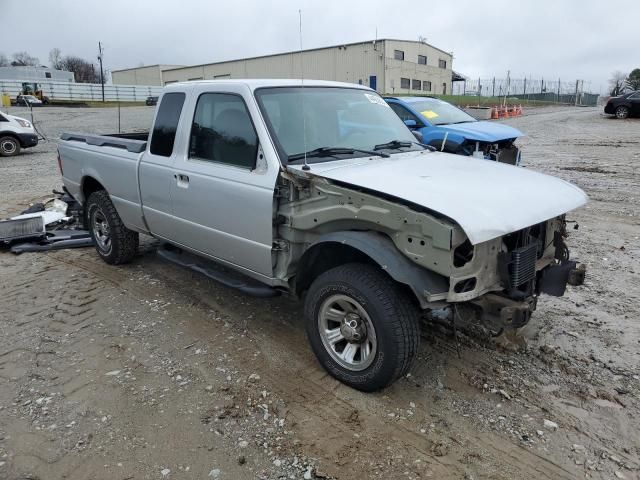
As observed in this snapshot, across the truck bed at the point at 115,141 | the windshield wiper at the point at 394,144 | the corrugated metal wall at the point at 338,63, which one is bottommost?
the truck bed at the point at 115,141

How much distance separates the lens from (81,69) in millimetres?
93875

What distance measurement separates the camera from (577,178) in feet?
36.0

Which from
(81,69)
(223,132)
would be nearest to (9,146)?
(223,132)

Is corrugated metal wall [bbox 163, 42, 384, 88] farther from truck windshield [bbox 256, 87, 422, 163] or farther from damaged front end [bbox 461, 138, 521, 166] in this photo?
truck windshield [bbox 256, 87, 422, 163]

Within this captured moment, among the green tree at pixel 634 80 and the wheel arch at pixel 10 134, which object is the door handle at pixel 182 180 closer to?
the wheel arch at pixel 10 134

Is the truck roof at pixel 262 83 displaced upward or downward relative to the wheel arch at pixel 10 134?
upward

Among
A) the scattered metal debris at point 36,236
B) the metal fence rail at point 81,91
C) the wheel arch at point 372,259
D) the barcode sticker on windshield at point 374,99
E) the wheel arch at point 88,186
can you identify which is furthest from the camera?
→ the metal fence rail at point 81,91

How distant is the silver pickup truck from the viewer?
3.04m

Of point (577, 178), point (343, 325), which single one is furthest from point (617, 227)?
point (343, 325)

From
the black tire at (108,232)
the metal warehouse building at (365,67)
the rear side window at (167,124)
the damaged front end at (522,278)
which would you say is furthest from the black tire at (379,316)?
the metal warehouse building at (365,67)

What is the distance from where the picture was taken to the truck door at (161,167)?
464 cm

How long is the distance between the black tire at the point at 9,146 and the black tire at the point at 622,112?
27120 millimetres

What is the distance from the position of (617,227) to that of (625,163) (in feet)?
22.1

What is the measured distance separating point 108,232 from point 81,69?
10202 cm
